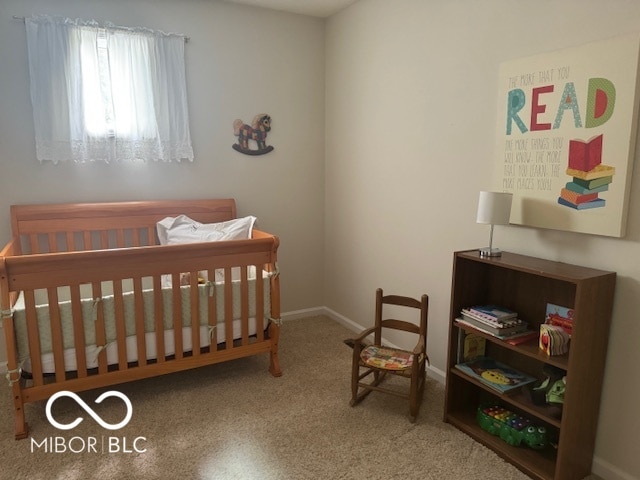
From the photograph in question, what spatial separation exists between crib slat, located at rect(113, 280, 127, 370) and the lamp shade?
1784mm

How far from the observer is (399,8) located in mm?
2740

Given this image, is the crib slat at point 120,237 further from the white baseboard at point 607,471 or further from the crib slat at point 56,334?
the white baseboard at point 607,471

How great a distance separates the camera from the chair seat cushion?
7.52 ft

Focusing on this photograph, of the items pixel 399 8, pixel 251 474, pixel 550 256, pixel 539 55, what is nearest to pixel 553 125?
pixel 539 55

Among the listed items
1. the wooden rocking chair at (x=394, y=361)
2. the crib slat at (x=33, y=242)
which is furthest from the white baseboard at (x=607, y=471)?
the crib slat at (x=33, y=242)

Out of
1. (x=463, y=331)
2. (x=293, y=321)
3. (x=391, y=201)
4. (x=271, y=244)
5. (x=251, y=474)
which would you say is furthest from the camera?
(x=293, y=321)

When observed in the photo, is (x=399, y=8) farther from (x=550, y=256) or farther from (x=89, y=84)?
(x=89, y=84)

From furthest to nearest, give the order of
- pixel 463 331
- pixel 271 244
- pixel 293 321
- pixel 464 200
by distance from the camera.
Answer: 1. pixel 293 321
2. pixel 271 244
3. pixel 464 200
4. pixel 463 331

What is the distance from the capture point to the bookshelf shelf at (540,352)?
170cm

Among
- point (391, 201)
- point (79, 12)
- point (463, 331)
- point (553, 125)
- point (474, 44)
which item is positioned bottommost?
point (463, 331)

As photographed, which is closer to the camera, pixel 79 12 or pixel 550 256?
pixel 550 256

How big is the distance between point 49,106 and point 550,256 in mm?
2846

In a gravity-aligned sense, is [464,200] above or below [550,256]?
above

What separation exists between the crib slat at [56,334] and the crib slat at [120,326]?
25 cm
